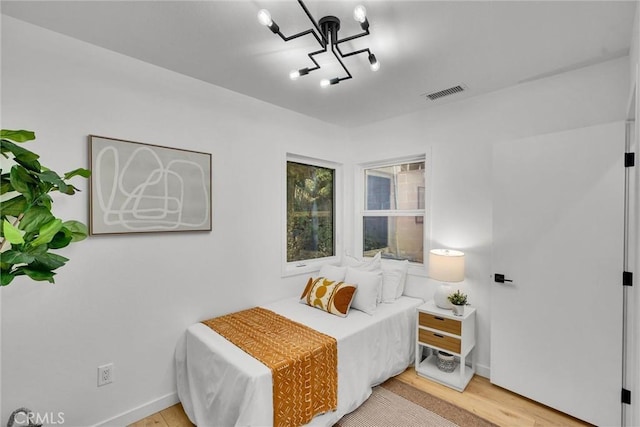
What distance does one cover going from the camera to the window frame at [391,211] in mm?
3096

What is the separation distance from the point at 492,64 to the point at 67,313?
3354 mm

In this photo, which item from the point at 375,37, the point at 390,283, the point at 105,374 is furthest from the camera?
the point at 390,283

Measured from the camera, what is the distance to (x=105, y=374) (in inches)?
78.2

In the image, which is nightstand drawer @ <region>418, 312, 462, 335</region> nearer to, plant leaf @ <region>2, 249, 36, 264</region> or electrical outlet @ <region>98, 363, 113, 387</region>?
electrical outlet @ <region>98, 363, 113, 387</region>

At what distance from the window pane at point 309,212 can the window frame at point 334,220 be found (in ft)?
0.13

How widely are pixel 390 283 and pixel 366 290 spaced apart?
43 cm

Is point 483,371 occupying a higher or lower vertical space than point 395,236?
lower

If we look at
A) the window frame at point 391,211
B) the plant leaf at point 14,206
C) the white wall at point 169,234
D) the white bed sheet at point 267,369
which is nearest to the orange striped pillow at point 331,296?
the white bed sheet at point 267,369

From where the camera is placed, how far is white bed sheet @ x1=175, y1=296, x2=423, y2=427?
1.70 m

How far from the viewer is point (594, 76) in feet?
7.18

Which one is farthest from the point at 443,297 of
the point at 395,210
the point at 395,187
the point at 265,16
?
the point at 265,16

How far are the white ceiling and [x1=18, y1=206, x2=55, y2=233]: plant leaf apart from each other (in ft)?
4.08

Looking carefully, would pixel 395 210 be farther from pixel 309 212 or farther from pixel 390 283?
pixel 309 212

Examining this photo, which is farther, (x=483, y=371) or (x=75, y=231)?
(x=483, y=371)
